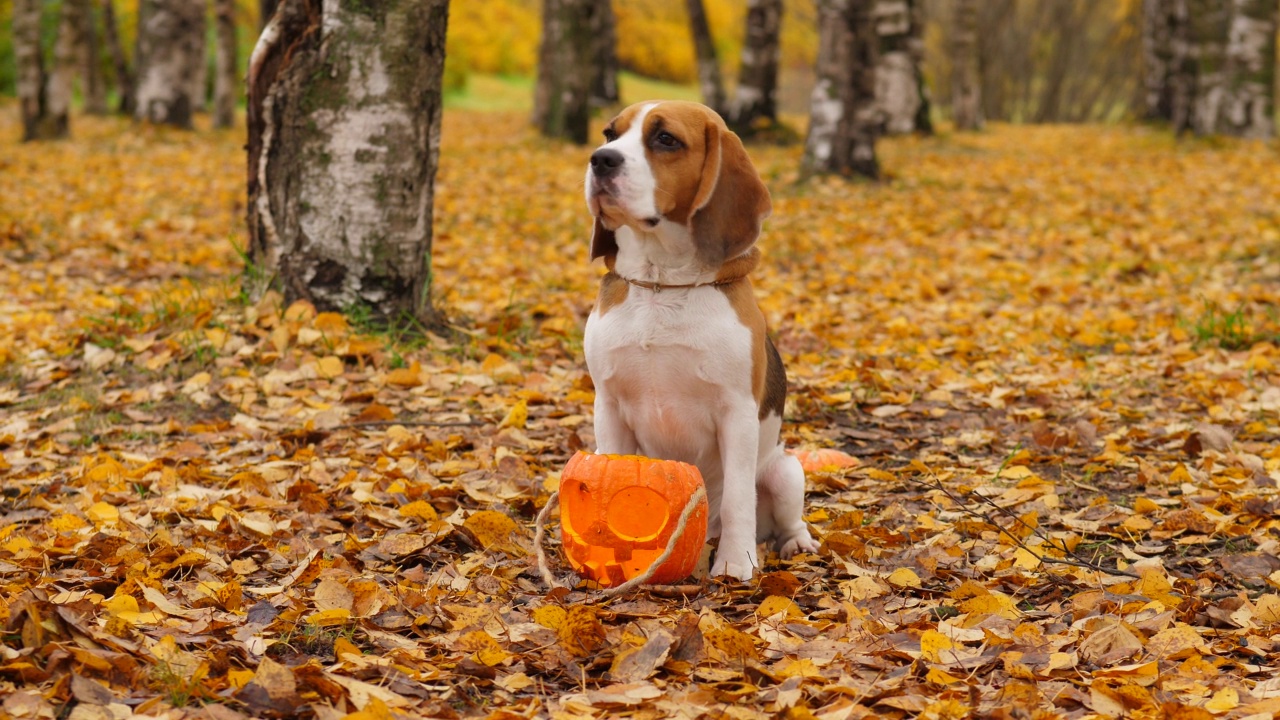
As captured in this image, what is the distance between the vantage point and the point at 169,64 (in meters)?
17.7

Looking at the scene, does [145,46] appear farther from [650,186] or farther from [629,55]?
[629,55]

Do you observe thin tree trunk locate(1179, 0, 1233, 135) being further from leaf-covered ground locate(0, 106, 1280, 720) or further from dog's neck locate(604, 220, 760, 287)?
dog's neck locate(604, 220, 760, 287)

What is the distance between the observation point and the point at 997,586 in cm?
373

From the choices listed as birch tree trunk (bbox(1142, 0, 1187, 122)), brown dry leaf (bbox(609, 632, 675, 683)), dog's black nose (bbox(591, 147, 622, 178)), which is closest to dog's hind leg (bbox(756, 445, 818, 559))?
brown dry leaf (bbox(609, 632, 675, 683))

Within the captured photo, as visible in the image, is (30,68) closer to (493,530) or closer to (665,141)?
(493,530)

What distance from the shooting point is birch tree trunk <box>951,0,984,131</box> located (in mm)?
22406

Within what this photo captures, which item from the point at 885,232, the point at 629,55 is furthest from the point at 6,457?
the point at 629,55

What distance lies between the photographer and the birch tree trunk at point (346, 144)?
617cm

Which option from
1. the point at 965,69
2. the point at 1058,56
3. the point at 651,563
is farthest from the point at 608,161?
the point at 1058,56

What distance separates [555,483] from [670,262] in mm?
1354

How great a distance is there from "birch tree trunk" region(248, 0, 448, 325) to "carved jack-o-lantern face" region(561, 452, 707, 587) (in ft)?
10.1

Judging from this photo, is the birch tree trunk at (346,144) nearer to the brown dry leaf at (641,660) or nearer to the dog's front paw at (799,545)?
the dog's front paw at (799,545)

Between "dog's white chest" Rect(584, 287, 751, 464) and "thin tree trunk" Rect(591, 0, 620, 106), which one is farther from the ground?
"thin tree trunk" Rect(591, 0, 620, 106)

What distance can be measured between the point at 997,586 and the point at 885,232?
8257 mm
